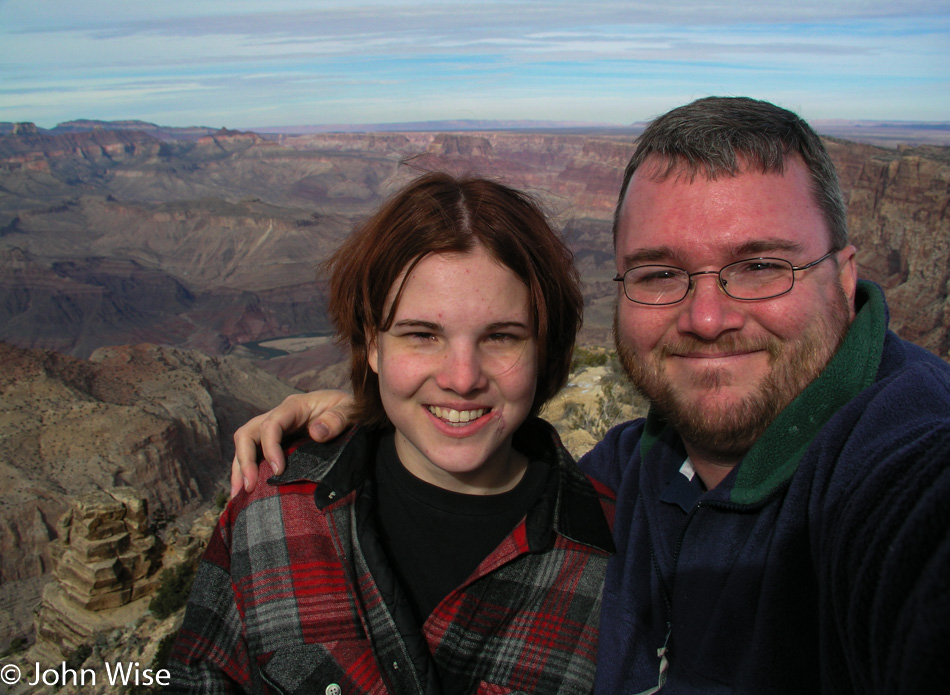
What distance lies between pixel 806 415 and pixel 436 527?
1243 mm

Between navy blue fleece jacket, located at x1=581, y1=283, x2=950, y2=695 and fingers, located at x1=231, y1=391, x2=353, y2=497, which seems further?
fingers, located at x1=231, y1=391, x2=353, y2=497

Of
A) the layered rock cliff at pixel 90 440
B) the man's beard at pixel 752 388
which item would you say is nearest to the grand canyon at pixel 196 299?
the layered rock cliff at pixel 90 440

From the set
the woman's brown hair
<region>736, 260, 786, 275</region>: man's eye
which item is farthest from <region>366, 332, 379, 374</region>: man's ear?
<region>736, 260, 786, 275</region>: man's eye

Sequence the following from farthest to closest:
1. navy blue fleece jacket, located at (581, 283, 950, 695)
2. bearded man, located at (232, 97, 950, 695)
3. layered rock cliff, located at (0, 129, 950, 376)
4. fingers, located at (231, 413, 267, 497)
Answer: layered rock cliff, located at (0, 129, 950, 376) < fingers, located at (231, 413, 267, 497) < bearded man, located at (232, 97, 950, 695) < navy blue fleece jacket, located at (581, 283, 950, 695)

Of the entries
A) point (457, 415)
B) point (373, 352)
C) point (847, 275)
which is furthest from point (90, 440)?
point (847, 275)

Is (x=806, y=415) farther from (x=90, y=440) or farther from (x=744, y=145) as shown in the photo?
(x=90, y=440)

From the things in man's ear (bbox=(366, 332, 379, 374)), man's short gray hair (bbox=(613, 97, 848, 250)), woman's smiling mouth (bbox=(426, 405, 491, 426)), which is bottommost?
woman's smiling mouth (bbox=(426, 405, 491, 426))

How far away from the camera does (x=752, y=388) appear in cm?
190

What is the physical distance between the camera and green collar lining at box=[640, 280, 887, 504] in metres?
1.68

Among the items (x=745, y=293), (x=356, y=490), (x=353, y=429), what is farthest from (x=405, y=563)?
(x=745, y=293)

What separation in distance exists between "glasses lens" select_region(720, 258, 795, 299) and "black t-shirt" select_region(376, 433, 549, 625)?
0.99 metres

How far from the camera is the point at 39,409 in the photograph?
140 feet

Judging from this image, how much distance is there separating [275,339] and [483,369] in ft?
423

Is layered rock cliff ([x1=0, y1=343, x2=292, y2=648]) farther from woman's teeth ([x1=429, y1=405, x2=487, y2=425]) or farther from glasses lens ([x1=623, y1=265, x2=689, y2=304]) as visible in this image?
glasses lens ([x1=623, y1=265, x2=689, y2=304])
